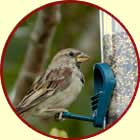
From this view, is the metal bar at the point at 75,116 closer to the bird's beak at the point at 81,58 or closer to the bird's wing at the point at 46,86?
the bird's wing at the point at 46,86

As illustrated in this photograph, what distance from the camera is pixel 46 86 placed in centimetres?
363

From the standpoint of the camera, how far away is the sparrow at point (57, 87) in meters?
3.61

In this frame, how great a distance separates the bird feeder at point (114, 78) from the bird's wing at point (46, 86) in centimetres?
10

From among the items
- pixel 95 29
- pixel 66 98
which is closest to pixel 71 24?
pixel 95 29

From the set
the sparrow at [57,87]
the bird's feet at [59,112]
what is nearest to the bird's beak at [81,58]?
the sparrow at [57,87]

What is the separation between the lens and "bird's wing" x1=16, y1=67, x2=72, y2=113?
3.60m

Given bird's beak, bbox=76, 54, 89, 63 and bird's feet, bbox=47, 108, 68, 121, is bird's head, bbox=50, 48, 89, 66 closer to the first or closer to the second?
bird's beak, bbox=76, 54, 89, 63

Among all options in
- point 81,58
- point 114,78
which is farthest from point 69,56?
point 114,78

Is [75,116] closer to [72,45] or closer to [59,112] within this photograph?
[59,112]

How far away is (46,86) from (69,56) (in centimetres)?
14

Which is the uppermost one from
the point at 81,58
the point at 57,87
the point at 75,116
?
the point at 81,58

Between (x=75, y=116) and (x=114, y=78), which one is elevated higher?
(x=114, y=78)

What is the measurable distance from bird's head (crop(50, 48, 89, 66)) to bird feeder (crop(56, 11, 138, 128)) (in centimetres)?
8

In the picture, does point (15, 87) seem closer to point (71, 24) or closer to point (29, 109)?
point (29, 109)
